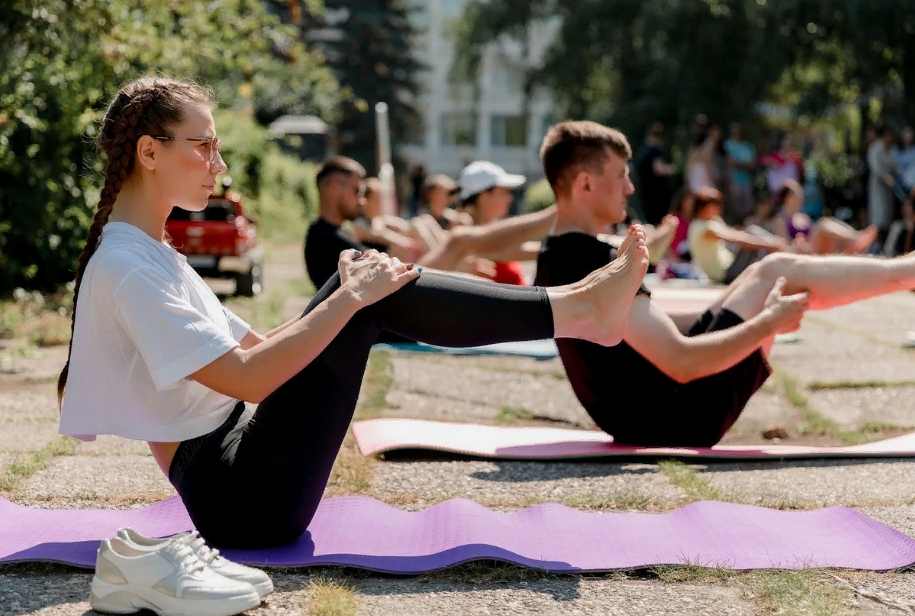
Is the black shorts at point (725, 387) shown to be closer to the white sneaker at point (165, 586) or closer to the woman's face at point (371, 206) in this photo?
the white sneaker at point (165, 586)

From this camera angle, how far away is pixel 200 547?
279 cm

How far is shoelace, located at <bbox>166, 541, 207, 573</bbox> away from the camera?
2.71m

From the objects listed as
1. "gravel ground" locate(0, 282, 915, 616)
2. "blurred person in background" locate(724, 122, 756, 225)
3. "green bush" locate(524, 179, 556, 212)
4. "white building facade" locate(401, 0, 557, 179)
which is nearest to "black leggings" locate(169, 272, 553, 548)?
"gravel ground" locate(0, 282, 915, 616)

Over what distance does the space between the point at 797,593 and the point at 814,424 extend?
3.16m

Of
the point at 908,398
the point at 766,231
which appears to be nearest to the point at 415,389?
the point at 908,398

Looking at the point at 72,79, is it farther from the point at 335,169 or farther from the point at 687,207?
the point at 687,207

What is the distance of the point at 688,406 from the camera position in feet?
15.3

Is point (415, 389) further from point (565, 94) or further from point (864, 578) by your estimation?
point (565, 94)

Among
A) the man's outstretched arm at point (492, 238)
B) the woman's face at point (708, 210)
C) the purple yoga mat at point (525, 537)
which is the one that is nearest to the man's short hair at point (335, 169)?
the man's outstretched arm at point (492, 238)

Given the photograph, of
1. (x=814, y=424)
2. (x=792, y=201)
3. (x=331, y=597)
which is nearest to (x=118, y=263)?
(x=331, y=597)

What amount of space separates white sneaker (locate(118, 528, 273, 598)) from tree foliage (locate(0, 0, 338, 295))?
544cm

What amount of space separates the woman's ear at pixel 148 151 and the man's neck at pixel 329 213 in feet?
14.9

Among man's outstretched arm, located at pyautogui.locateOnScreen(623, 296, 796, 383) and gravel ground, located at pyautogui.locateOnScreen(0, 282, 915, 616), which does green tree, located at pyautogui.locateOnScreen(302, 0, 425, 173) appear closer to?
gravel ground, located at pyautogui.locateOnScreen(0, 282, 915, 616)

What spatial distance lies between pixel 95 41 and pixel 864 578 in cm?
685
